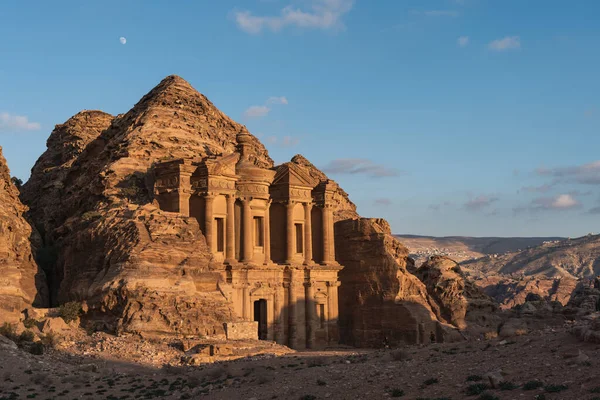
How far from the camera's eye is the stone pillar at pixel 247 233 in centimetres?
4781

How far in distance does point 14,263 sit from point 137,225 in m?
6.64

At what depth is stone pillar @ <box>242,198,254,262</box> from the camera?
Result: 47812mm

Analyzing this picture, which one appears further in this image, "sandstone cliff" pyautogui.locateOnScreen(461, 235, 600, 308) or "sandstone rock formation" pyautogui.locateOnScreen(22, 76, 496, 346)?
"sandstone cliff" pyautogui.locateOnScreen(461, 235, 600, 308)

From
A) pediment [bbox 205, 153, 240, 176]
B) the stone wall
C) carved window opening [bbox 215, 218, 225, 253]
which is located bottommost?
the stone wall

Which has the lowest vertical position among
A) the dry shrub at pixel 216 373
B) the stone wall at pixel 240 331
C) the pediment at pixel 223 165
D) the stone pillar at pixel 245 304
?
the dry shrub at pixel 216 373

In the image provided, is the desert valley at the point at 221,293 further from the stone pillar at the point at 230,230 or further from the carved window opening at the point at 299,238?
the carved window opening at the point at 299,238

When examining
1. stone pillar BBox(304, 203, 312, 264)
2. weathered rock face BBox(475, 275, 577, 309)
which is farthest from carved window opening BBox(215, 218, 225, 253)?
weathered rock face BBox(475, 275, 577, 309)

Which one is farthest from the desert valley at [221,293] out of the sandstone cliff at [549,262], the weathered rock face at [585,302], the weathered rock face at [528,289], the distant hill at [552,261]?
the distant hill at [552,261]

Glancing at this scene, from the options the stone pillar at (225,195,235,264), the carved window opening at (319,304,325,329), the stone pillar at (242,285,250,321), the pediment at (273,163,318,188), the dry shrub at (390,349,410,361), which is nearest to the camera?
the dry shrub at (390,349,410,361)

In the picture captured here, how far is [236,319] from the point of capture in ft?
129

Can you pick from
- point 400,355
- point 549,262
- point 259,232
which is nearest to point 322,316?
point 259,232

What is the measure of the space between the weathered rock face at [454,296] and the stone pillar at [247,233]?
14934 millimetres

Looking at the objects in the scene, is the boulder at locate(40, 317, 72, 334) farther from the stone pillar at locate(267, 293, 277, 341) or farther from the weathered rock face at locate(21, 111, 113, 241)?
the weathered rock face at locate(21, 111, 113, 241)

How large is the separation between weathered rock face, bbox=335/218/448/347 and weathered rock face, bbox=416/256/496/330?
1.60m
